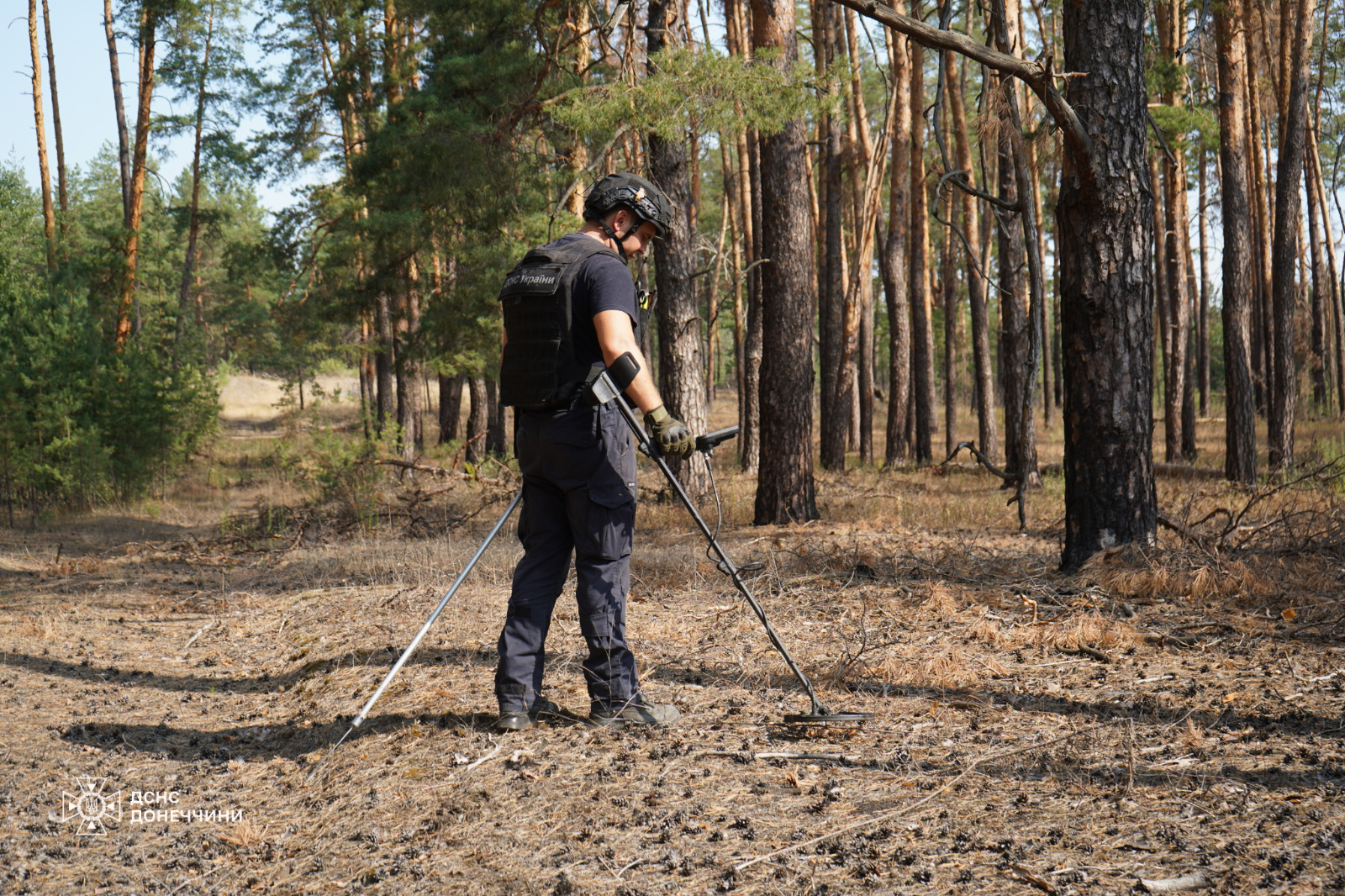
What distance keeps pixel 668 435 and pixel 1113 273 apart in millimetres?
3593

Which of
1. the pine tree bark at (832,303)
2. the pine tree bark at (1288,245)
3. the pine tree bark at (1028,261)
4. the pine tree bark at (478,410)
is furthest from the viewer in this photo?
the pine tree bark at (478,410)

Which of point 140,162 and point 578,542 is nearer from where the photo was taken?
point 578,542

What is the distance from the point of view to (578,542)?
3.64 meters

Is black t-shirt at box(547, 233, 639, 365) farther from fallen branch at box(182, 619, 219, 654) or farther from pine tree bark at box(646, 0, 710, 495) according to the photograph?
pine tree bark at box(646, 0, 710, 495)

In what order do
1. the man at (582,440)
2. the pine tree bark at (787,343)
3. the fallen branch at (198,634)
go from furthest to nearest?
the pine tree bark at (787,343) < the fallen branch at (198,634) < the man at (582,440)

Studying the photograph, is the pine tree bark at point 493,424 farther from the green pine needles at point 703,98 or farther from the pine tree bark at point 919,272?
the green pine needles at point 703,98

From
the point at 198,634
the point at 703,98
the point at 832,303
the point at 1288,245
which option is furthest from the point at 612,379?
the point at 832,303

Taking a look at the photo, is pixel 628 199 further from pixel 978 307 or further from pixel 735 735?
pixel 978 307

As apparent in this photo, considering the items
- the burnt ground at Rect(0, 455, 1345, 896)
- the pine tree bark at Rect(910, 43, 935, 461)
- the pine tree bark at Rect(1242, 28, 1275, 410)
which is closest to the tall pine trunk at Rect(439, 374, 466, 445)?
the pine tree bark at Rect(910, 43, 935, 461)

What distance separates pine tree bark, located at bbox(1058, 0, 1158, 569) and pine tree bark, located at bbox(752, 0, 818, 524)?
11.4ft

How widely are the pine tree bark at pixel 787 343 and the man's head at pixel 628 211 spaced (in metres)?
5.19

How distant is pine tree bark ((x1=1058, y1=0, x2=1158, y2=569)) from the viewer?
555cm

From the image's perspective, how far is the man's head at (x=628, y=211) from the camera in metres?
3.70

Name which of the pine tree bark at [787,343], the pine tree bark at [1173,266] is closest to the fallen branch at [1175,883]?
the pine tree bark at [787,343]
